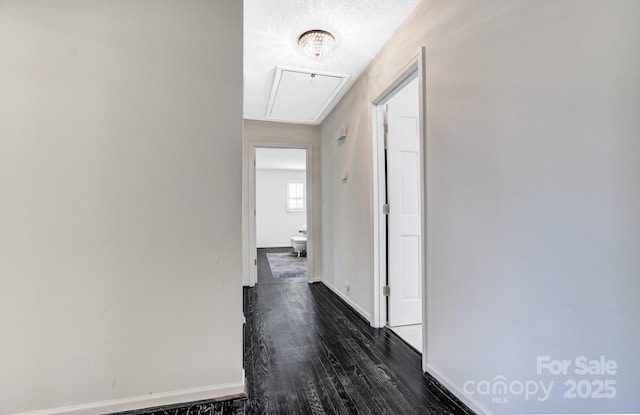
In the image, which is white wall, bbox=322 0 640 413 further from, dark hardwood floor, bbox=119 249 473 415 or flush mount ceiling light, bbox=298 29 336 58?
flush mount ceiling light, bbox=298 29 336 58

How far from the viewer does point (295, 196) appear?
8961 mm

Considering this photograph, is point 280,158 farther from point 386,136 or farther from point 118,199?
point 118,199

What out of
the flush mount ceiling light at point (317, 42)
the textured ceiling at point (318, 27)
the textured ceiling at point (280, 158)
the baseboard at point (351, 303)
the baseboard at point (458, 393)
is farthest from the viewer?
the textured ceiling at point (280, 158)

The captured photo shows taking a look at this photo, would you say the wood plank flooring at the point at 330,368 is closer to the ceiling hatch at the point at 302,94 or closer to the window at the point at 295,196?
the ceiling hatch at the point at 302,94

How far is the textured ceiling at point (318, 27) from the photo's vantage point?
195cm

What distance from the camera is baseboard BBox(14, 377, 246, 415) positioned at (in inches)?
59.3

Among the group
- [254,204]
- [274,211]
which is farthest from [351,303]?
[274,211]

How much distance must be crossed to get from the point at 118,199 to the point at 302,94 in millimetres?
2286

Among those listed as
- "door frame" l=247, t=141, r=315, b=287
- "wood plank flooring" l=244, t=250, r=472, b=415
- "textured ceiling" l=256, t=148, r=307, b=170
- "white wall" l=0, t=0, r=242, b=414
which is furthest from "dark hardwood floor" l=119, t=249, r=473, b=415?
"textured ceiling" l=256, t=148, r=307, b=170

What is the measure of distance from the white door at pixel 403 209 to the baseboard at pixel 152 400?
1.55 meters

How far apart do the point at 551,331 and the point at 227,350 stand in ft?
5.15

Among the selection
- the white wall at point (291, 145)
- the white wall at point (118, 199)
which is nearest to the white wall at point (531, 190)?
the white wall at point (118, 199)

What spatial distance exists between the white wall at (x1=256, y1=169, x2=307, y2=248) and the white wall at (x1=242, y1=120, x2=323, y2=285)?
4.41 metres

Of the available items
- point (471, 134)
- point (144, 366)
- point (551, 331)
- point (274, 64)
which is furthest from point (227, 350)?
point (274, 64)
